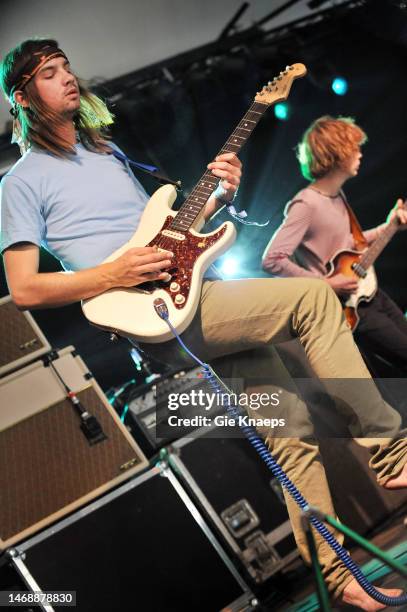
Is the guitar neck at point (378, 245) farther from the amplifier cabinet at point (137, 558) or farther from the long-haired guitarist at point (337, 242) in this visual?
the amplifier cabinet at point (137, 558)

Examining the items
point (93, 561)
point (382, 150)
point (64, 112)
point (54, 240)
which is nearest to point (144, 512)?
point (93, 561)

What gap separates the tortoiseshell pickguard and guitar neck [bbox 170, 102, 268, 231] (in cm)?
6

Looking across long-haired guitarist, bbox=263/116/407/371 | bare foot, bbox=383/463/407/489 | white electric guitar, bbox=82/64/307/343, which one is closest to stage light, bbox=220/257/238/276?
long-haired guitarist, bbox=263/116/407/371

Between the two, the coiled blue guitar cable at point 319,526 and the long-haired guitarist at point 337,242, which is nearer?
the coiled blue guitar cable at point 319,526

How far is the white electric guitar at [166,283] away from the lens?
2256mm

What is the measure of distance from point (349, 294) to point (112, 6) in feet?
7.42

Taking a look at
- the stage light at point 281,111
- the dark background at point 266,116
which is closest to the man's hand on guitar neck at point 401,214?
the dark background at point 266,116

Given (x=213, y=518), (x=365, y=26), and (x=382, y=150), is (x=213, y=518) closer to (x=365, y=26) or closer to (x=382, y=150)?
(x=382, y=150)

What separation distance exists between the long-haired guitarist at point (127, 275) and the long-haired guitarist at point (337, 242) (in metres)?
1.43

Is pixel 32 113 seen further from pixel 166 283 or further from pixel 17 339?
pixel 17 339

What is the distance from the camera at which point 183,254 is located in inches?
92.3

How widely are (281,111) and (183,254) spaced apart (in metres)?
2.85

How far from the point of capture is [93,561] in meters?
3.09

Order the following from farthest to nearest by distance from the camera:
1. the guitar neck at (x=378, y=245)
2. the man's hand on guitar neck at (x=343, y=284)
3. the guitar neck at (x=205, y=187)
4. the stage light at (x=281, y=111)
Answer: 1. the stage light at (x=281, y=111)
2. the guitar neck at (x=378, y=245)
3. the man's hand on guitar neck at (x=343, y=284)
4. the guitar neck at (x=205, y=187)
